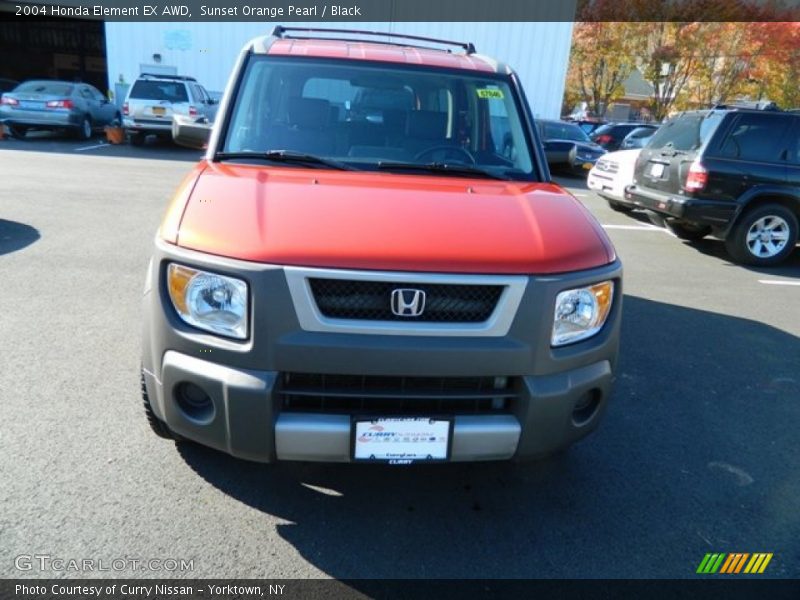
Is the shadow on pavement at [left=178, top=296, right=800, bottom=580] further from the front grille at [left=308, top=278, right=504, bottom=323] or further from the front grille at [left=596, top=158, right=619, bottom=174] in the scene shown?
the front grille at [left=596, top=158, right=619, bottom=174]

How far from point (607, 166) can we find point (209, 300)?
880 cm

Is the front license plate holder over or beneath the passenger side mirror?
beneath

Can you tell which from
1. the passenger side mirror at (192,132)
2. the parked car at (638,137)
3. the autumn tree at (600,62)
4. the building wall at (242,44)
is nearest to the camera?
the passenger side mirror at (192,132)

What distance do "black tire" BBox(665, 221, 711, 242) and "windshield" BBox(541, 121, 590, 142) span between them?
7.24 m

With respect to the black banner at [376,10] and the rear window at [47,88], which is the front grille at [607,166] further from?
the rear window at [47,88]

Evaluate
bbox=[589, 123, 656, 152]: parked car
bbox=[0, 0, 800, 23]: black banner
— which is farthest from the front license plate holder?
bbox=[0, 0, 800, 23]: black banner

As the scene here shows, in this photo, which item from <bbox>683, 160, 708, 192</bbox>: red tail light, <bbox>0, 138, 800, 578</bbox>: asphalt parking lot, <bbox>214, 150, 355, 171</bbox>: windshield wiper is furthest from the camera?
<bbox>683, 160, 708, 192</bbox>: red tail light

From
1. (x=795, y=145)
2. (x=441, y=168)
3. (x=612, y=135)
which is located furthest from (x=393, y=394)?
(x=612, y=135)

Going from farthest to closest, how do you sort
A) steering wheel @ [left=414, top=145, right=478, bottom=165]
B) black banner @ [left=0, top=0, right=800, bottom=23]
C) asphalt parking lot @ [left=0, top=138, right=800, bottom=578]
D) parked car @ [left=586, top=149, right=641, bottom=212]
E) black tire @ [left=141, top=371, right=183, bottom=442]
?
black banner @ [left=0, top=0, right=800, bottom=23] < parked car @ [left=586, top=149, right=641, bottom=212] < steering wheel @ [left=414, top=145, right=478, bottom=165] < black tire @ [left=141, top=371, right=183, bottom=442] < asphalt parking lot @ [left=0, top=138, right=800, bottom=578]

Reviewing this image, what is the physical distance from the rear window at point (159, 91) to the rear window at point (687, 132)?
1194 cm

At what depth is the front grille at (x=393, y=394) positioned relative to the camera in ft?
6.98

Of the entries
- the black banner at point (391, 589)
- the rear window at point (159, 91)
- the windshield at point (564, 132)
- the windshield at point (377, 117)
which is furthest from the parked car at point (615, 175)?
the rear window at point (159, 91)

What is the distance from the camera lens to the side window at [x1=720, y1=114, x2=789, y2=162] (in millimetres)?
7176

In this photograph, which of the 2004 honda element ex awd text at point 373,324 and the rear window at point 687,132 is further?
the rear window at point 687,132
